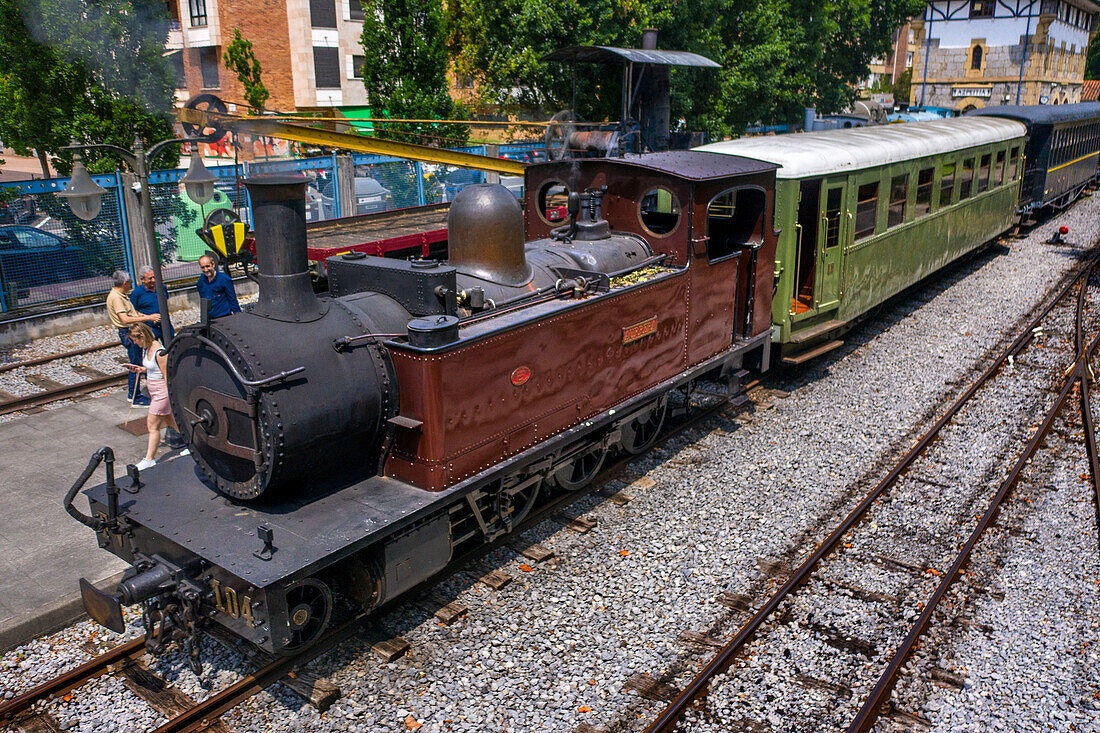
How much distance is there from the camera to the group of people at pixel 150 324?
7707 millimetres

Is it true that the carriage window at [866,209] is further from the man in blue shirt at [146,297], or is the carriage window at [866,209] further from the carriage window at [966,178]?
the man in blue shirt at [146,297]

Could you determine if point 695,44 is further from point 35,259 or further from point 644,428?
point 35,259

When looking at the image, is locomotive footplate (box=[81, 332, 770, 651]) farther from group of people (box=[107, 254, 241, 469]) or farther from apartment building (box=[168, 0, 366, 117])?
apartment building (box=[168, 0, 366, 117])

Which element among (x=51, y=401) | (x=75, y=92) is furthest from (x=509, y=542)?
(x=75, y=92)

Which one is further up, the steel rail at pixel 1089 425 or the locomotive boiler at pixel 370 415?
the locomotive boiler at pixel 370 415

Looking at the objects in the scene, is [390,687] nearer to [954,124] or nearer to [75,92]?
[75,92]

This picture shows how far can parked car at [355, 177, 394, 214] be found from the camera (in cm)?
1850

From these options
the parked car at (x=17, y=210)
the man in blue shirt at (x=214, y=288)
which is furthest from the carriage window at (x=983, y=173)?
the parked car at (x=17, y=210)

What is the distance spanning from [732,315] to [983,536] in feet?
11.0

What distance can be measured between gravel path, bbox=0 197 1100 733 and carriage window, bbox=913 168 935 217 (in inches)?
172

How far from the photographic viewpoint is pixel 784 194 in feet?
31.6

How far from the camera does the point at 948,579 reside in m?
6.32

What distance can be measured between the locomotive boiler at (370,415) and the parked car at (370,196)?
11749 millimetres

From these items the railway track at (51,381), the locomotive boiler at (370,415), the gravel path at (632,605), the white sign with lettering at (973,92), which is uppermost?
the white sign with lettering at (973,92)
